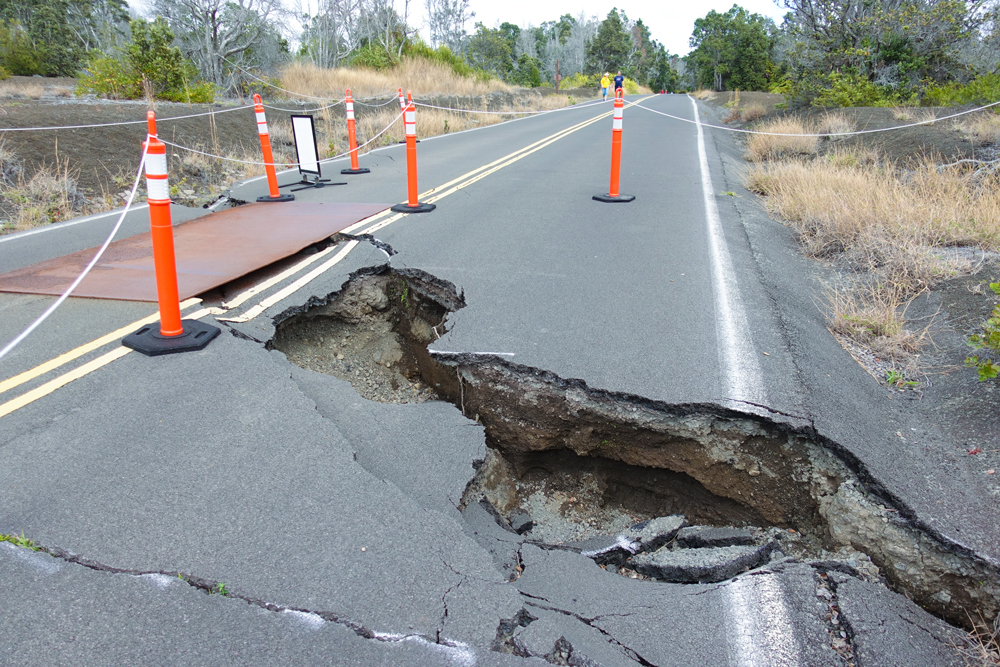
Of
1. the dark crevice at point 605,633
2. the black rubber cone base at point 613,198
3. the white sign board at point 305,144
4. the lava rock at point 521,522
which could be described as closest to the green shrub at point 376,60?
the white sign board at point 305,144

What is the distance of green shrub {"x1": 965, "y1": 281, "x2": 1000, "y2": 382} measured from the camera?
11.5 ft

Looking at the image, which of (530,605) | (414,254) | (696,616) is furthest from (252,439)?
(414,254)

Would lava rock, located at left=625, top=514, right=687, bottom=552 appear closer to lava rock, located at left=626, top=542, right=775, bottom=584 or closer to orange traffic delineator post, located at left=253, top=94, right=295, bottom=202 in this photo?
lava rock, located at left=626, top=542, right=775, bottom=584

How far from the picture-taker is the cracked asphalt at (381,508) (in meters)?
2.21

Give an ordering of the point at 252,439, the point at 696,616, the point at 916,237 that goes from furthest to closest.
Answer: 1. the point at 916,237
2. the point at 252,439
3. the point at 696,616

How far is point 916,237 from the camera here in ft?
19.4

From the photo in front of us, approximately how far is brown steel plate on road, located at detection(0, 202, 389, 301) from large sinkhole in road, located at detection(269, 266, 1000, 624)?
1278 mm

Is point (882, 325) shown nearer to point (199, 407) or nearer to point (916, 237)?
point (916, 237)

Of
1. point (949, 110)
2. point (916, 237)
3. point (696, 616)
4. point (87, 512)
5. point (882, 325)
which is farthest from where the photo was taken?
point (949, 110)

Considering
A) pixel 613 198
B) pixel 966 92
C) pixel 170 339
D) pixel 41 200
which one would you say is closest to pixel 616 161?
pixel 613 198

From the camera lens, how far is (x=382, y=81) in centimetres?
2300

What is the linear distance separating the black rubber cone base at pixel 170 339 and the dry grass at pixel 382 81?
47.9 ft

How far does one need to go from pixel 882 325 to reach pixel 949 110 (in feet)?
37.1

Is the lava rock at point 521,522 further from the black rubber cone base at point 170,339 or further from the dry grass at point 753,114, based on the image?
the dry grass at point 753,114
